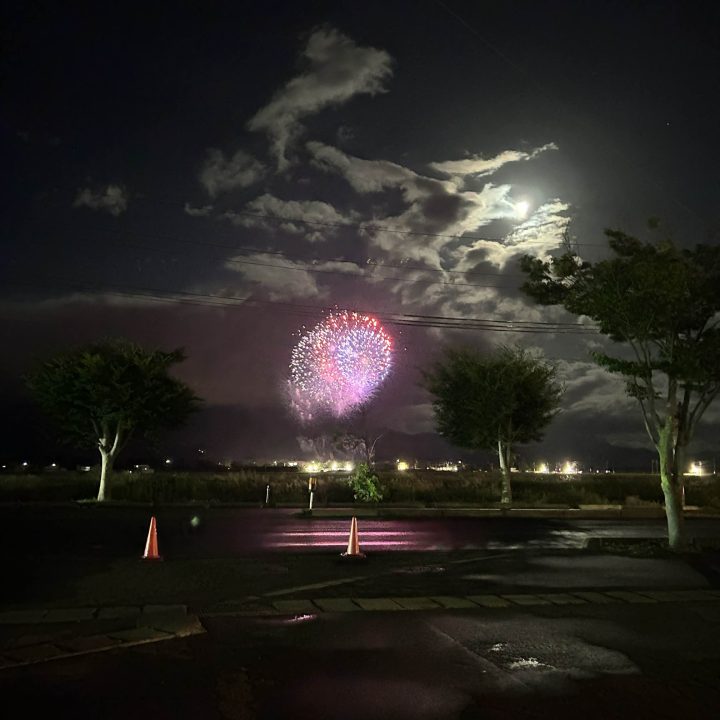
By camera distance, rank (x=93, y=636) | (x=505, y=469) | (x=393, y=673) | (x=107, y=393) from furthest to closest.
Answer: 1. (x=505, y=469)
2. (x=107, y=393)
3. (x=93, y=636)
4. (x=393, y=673)

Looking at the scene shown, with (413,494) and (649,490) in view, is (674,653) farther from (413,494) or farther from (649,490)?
(649,490)

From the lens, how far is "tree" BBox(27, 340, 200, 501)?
1187 inches

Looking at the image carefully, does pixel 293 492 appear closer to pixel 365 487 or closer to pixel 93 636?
pixel 365 487

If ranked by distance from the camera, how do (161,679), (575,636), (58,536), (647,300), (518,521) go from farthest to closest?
1. (518,521)
2. (58,536)
3. (647,300)
4. (575,636)
5. (161,679)

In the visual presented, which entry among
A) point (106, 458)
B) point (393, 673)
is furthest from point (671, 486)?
point (106, 458)

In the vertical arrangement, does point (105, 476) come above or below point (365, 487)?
above

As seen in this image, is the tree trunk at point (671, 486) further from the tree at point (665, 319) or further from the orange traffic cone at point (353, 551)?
the orange traffic cone at point (353, 551)

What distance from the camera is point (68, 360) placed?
31203 millimetres

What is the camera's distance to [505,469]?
111 feet

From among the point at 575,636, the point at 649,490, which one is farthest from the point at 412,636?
the point at 649,490

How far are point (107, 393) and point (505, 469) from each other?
16.3 metres

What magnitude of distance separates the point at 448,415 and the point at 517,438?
10.4 feet

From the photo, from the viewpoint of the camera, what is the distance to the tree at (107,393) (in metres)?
30.1

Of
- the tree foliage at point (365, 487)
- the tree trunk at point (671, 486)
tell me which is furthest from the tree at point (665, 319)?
the tree foliage at point (365, 487)
